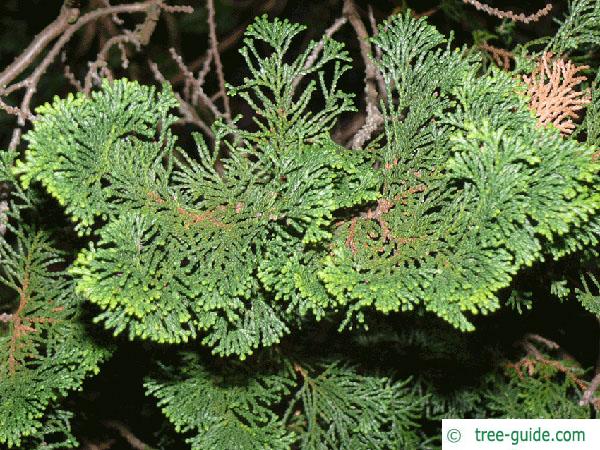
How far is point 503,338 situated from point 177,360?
37.3 inches

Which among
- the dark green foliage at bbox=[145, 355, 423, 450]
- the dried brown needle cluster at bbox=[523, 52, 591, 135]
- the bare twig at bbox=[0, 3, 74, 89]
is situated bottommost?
the dark green foliage at bbox=[145, 355, 423, 450]

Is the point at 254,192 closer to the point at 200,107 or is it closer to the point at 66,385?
the point at 66,385

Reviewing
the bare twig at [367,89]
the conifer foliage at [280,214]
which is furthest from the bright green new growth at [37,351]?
the bare twig at [367,89]

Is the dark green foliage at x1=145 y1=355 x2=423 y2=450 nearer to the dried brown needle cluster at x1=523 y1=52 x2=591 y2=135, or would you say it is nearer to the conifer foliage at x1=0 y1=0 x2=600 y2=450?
Answer: the conifer foliage at x1=0 y1=0 x2=600 y2=450

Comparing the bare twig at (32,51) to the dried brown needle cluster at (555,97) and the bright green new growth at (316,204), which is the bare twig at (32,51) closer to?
the bright green new growth at (316,204)

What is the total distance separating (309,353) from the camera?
4.95 feet

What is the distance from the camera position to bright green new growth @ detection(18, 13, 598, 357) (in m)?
0.82

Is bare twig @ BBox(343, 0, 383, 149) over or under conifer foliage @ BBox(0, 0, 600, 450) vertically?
over

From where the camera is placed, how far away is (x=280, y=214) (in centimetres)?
88

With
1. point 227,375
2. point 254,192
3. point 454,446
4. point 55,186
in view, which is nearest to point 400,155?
point 254,192

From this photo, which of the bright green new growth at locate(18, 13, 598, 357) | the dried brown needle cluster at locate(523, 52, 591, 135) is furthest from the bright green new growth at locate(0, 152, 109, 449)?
the dried brown needle cluster at locate(523, 52, 591, 135)

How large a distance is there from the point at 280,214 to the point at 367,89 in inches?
24.7

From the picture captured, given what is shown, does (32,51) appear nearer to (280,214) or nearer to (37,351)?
(37,351)

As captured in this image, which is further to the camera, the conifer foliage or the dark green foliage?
the dark green foliage
